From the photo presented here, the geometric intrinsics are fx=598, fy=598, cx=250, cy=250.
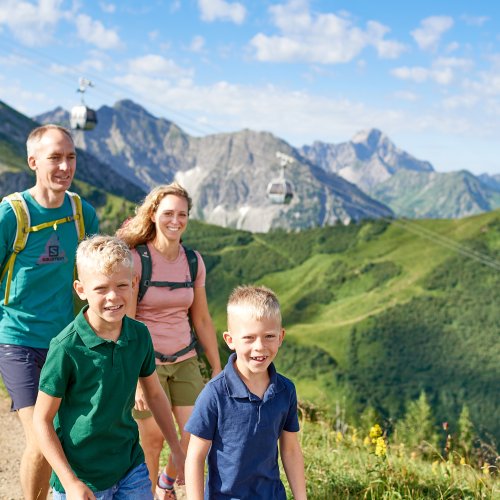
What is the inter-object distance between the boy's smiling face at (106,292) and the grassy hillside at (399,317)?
112 m

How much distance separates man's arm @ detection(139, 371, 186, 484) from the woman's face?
1345 millimetres

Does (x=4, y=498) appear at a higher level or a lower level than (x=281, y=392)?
lower

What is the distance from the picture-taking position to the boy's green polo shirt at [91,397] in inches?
123

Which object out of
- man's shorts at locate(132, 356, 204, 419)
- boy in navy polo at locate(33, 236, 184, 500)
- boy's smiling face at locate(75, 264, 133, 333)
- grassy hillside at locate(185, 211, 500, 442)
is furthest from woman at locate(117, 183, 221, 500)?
grassy hillside at locate(185, 211, 500, 442)

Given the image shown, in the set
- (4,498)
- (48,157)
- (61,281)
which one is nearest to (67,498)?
(61,281)

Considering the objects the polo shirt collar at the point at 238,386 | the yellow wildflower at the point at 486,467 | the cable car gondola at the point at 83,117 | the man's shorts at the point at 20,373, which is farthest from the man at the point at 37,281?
the cable car gondola at the point at 83,117

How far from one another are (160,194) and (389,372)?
13979cm

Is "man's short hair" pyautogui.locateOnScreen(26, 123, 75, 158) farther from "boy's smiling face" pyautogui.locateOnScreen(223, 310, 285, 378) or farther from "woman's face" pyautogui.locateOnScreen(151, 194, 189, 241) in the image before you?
"boy's smiling face" pyautogui.locateOnScreen(223, 310, 285, 378)

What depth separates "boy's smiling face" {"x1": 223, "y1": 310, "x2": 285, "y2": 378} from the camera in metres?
3.11

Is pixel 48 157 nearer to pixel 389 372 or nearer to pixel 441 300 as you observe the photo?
pixel 389 372

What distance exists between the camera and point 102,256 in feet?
10.3

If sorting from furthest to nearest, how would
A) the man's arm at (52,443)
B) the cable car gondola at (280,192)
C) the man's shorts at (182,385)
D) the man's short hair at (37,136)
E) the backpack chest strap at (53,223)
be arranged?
1. the cable car gondola at (280,192)
2. the man's shorts at (182,385)
3. the man's short hair at (37,136)
4. the backpack chest strap at (53,223)
5. the man's arm at (52,443)

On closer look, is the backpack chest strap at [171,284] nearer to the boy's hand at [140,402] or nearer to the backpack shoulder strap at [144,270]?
the backpack shoulder strap at [144,270]

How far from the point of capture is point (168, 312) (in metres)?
4.61
